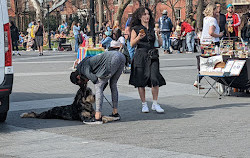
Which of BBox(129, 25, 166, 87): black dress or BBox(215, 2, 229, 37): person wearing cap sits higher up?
BBox(215, 2, 229, 37): person wearing cap

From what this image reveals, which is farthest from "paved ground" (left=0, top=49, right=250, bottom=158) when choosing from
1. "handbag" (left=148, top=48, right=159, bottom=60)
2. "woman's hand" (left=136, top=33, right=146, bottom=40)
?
"woman's hand" (left=136, top=33, right=146, bottom=40)

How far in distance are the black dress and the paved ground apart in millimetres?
532

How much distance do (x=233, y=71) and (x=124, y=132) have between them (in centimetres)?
407

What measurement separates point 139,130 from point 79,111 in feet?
3.90

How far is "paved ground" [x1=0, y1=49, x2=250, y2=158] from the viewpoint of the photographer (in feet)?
21.2

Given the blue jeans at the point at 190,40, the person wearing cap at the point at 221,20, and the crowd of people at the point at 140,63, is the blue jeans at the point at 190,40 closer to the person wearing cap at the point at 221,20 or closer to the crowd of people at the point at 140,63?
the person wearing cap at the point at 221,20

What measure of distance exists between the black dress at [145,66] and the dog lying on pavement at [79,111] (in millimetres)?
1114

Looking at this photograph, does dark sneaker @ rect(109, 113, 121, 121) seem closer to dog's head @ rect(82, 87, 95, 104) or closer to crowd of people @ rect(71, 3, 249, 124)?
crowd of people @ rect(71, 3, 249, 124)

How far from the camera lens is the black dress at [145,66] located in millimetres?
9438

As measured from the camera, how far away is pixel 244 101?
35.4 ft

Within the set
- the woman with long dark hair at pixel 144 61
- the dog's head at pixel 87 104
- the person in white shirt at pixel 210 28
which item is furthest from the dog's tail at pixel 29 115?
the person in white shirt at pixel 210 28

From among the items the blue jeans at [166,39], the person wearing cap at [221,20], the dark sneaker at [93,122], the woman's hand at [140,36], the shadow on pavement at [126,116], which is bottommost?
the shadow on pavement at [126,116]

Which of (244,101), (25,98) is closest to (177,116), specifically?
(244,101)

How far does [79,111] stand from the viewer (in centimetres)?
859
